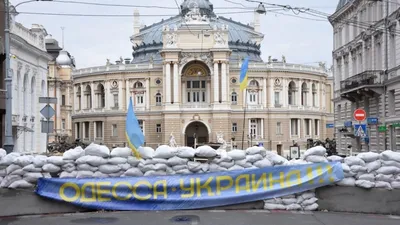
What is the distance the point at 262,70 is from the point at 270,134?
754cm

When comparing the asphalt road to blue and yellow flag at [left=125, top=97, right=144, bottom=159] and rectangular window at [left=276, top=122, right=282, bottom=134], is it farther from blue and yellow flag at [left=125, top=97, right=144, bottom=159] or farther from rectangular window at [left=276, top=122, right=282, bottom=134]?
rectangular window at [left=276, top=122, right=282, bottom=134]

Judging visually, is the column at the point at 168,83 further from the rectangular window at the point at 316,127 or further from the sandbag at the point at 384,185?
the sandbag at the point at 384,185

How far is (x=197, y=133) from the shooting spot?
241ft

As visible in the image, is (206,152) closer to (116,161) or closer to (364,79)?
(116,161)

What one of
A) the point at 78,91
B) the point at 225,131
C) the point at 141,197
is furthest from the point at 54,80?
the point at 141,197

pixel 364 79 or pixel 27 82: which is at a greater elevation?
pixel 27 82

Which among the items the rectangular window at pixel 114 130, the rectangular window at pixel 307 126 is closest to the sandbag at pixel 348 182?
the rectangular window at pixel 114 130

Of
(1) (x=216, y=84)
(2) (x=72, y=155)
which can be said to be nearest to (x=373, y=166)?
(2) (x=72, y=155)

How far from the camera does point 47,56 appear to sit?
39469mm

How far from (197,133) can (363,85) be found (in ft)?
133

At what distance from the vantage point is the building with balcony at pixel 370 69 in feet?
103

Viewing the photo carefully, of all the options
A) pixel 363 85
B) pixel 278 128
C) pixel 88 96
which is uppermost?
pixel 88 96

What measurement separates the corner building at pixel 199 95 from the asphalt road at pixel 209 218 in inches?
2232

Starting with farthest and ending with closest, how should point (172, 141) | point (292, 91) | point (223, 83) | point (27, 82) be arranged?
point (292, 91) → point (223, 83) → point (172, 141) → point (27, 82)
